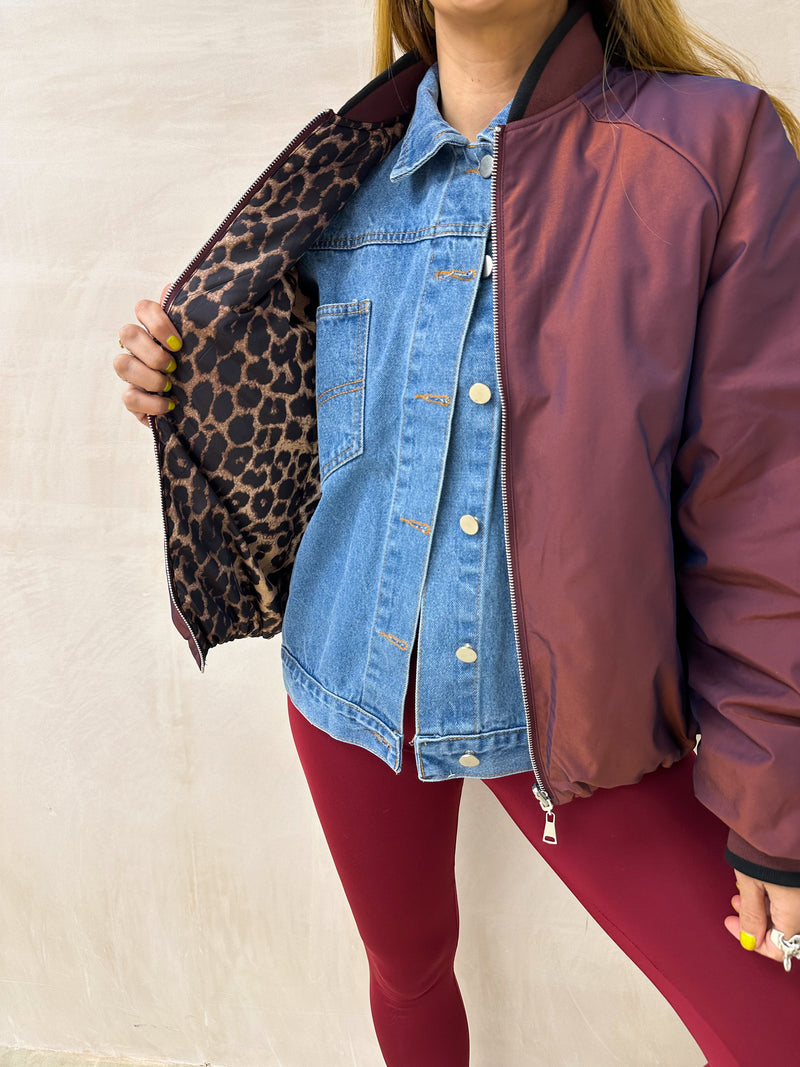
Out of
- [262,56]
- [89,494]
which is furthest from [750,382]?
[89,494]

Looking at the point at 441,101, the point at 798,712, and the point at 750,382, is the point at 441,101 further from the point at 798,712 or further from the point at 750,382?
the point at 798,712

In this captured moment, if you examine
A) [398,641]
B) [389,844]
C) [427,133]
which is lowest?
[389,844]

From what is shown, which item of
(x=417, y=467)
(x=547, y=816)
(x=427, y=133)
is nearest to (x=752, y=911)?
(x=547, y=816)

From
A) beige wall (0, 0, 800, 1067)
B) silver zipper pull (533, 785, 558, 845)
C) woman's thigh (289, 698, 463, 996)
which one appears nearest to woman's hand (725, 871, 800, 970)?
silver zipper pull (533, 785, 558, 845)

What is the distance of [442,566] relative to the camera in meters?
0.93

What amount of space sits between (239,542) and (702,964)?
26.5 inches

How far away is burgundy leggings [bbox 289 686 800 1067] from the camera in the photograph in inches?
34.5

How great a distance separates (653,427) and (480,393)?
0.56ft

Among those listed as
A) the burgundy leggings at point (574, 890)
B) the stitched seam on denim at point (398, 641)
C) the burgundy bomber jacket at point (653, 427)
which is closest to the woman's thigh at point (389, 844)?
the burgundy leggings at point (574, 890)

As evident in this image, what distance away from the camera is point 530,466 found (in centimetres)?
83

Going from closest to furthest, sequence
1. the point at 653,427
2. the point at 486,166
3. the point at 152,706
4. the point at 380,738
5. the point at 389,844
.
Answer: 1. the point at 653,427
2. the point at 486,166
3. the point at 380,738
4. the point at 389,844
5. the point at 152,706

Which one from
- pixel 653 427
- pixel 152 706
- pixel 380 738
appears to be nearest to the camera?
pixel 653 427

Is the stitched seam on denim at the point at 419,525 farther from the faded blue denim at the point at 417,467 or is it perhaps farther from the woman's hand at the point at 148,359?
the woman's hand at the point at 148,359

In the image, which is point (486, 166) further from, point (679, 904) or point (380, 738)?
point (679, 904)
